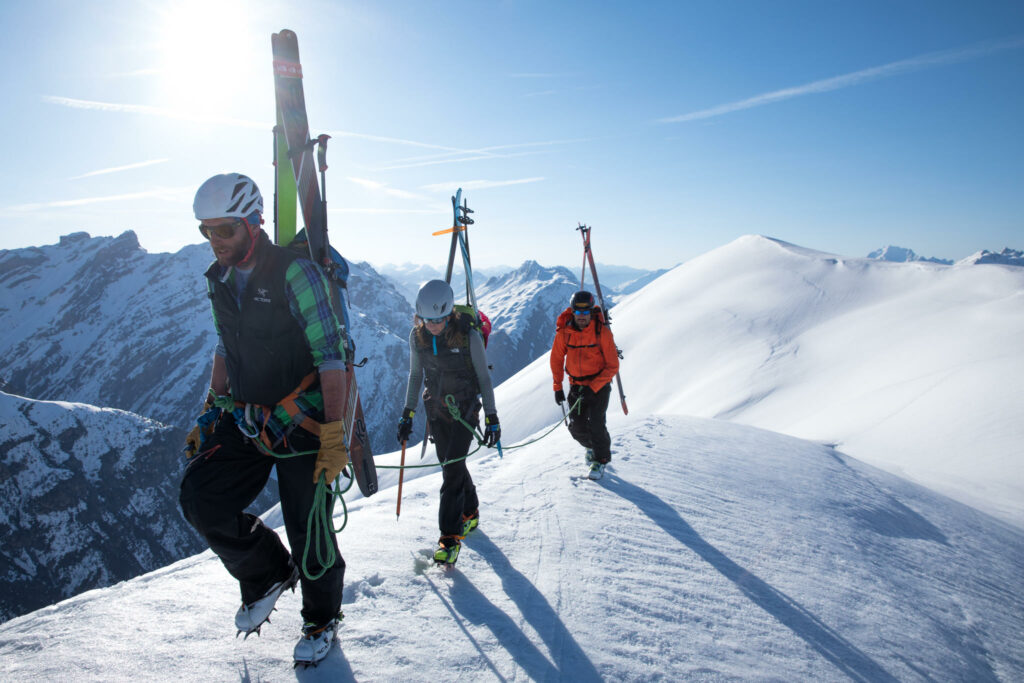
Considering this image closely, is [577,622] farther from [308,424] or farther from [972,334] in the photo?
[972,334]

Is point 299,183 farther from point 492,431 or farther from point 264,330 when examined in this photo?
point 492,431

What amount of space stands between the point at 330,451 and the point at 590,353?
4733 millimetres

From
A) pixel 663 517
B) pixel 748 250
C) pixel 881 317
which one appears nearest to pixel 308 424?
pixel 663 517

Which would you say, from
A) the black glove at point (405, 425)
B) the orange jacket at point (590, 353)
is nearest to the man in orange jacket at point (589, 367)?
the orange jacket at point (590, 353)

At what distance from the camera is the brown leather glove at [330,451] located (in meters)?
3.48

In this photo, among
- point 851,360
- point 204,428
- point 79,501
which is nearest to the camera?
point 204,428

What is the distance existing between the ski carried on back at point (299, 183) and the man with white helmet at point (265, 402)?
76 cm

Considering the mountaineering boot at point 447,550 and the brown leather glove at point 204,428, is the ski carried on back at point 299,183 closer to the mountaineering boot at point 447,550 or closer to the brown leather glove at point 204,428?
the mountaineering boot at point 447,550

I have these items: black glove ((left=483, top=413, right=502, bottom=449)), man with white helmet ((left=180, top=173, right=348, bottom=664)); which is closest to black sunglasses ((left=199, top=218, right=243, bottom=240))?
man with white helmet ((left=180, top=173, right=348, bottom=664))

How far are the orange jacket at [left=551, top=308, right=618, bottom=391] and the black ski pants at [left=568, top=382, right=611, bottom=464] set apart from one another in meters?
0.14

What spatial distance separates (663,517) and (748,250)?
44350mm

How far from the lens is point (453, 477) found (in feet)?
16.7

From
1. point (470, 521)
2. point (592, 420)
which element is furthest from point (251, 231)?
point (592, 420)

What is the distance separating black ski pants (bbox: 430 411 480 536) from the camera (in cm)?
498
